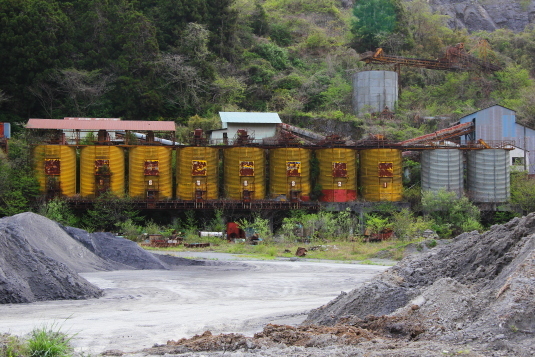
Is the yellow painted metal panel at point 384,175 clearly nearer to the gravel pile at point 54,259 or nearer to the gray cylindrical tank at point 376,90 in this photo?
the gray cylindrical tank at point 376,90

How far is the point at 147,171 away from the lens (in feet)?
197

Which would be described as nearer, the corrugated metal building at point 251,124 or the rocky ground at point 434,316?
the rocky ground at point 434,316

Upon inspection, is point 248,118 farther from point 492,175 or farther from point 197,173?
point 492,175

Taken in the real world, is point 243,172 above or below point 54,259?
above

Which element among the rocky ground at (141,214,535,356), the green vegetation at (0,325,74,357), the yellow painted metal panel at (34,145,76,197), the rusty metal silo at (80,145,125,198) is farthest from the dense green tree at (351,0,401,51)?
the green vegetation at (0,325,74,357)

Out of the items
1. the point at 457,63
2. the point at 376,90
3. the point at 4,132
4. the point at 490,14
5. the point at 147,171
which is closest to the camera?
the point at 147,171

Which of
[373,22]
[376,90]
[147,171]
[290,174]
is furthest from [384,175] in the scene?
[373,22]

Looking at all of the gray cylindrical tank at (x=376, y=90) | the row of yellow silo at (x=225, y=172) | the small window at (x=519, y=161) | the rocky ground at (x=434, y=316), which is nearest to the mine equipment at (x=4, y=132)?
the row of yellow silo at (x=225, y=172)

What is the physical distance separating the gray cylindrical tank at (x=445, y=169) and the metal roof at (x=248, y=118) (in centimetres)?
1455

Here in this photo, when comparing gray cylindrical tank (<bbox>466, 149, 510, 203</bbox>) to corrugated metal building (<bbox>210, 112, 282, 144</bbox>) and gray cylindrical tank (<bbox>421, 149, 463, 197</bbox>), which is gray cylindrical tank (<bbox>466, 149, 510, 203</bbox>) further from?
corrugated metal building (<bbox>210, 112, 282, 144</bbox>)

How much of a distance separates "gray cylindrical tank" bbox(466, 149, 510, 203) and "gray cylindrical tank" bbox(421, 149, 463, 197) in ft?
5.62

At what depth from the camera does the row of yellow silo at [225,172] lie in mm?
59719

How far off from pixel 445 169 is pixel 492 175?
13.6 ft

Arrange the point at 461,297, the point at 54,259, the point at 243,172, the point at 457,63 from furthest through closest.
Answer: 1. the point at 457,63
2. the point at 243,172
3. the point at 54,259
4. the point at 461,297
